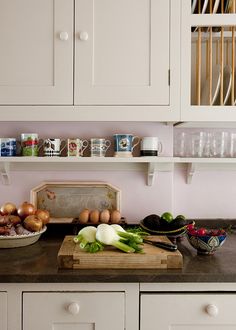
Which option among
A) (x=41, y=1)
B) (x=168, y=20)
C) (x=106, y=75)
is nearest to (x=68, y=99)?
(x=106, y=75)

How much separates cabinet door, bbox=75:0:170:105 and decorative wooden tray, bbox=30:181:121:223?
1.76 ft

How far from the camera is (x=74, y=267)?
143 cm

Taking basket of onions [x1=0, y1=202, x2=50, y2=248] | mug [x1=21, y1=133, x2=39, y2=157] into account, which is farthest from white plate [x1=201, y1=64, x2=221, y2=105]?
basket of onions [x1=0, y1=202, x2=50, y2=248]

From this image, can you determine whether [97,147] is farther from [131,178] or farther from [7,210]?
[7,210]

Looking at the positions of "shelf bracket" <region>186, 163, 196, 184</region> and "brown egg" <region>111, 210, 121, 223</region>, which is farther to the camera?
"shelf bracket" <region>186, 163, 196, 184</region>

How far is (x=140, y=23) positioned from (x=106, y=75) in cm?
28

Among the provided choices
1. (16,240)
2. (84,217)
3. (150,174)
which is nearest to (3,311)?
(16,240)

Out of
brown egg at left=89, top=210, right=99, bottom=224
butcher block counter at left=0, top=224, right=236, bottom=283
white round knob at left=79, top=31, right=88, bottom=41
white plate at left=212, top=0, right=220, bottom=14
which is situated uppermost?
white plate at left=212, top=0, right=220, bottom=14

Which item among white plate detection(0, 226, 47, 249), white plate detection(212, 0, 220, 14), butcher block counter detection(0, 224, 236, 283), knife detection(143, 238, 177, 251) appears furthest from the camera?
white plate detection(212, 0, 220, 14)

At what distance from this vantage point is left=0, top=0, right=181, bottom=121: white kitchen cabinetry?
5.69 feet

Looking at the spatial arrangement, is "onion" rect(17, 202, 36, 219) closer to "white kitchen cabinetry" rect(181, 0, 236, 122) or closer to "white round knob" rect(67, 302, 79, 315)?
"white round knob" rect(67, 302, 79, 315)

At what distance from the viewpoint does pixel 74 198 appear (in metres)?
2.07

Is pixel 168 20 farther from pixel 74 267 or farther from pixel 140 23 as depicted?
pixel 74 267

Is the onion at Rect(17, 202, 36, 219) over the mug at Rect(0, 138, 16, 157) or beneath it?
beneath
